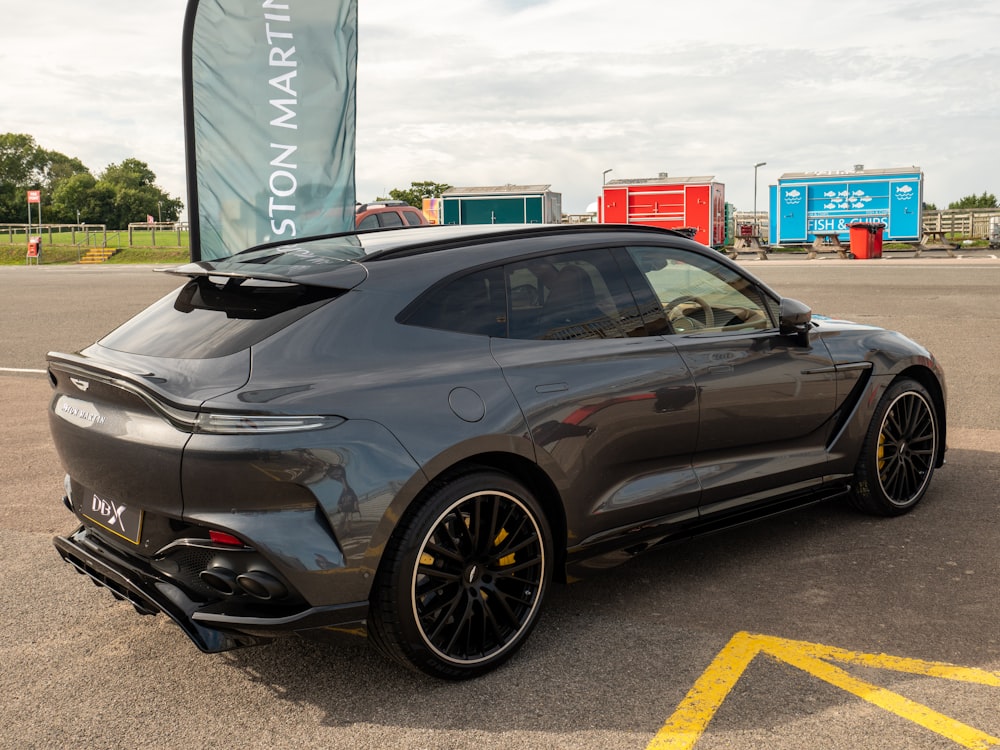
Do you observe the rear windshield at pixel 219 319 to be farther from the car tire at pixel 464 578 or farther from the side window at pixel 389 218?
the side window at pixel 389 218

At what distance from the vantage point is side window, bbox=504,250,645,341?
3.81 m

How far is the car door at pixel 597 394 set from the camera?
12.0ft

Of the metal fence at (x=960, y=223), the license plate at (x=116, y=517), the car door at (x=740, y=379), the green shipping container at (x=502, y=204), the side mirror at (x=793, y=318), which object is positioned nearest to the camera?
the license plate at (x=116, y=517)

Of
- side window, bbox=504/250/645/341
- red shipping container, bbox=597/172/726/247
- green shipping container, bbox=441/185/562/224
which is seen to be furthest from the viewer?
green shipping container, bbox=441/185/562/224

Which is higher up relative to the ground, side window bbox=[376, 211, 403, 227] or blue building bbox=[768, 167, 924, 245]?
blue building bbox=[768, 167, 924, 245]

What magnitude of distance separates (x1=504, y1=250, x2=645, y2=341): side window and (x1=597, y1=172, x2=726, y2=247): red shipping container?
31438 mm

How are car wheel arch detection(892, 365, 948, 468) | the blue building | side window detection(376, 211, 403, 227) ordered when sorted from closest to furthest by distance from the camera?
car wheel arch detection(892, 365, 948, 468) < side window detection(376, 211, 403, 227) < the blue building

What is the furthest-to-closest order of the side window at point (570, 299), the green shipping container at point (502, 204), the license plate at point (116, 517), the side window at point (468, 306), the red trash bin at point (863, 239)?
the green shipping container at point (502, 204), the red trash bin at point (863, 239), the side window at point (570, 299), the side window at point (468, 306), the license plate at point (116, 517)

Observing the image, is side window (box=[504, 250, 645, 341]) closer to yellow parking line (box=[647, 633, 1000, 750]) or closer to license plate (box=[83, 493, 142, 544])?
yellow parking line (box=[647, 633, 1000, 750])

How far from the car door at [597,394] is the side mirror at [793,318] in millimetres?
744

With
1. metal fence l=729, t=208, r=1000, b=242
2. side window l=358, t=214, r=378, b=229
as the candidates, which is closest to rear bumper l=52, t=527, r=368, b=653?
side window l=358, t=214, r=378, b=229

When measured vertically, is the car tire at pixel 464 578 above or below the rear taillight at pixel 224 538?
below

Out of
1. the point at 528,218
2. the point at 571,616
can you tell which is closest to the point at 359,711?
the point at 571,616

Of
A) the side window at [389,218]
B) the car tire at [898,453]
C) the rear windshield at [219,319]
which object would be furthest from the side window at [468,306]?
the side window at [389,218]
